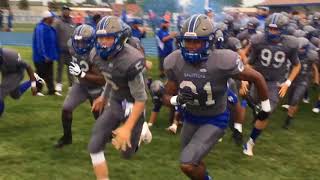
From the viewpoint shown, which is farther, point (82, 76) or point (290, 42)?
point (290, 42)

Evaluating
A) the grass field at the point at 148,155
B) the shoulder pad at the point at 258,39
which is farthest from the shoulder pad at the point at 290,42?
the grass field at the point at 148,155

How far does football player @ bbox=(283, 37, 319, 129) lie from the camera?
8.85m

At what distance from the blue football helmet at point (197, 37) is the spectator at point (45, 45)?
6836mm

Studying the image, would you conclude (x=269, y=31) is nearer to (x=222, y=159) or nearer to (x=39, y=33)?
(x=222, y=159)

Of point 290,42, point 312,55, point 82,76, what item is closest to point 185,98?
point 82,76

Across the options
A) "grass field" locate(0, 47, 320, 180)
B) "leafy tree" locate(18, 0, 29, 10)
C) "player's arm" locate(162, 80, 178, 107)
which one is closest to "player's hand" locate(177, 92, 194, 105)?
"player's arm" locate(162, 80, 178, 107)

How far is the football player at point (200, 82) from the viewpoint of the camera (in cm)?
435

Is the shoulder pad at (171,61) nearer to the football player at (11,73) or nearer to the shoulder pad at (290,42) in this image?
the shoulder pad at (290,42)

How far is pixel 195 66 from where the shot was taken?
176 inches

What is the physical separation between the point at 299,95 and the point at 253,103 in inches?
60.8

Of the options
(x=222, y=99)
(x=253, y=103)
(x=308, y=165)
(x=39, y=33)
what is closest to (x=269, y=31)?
(x=253, y=103)

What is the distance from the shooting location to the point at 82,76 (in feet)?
19.6

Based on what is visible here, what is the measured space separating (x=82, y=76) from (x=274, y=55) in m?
3.15

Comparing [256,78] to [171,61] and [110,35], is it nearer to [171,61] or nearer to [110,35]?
[171,61]
